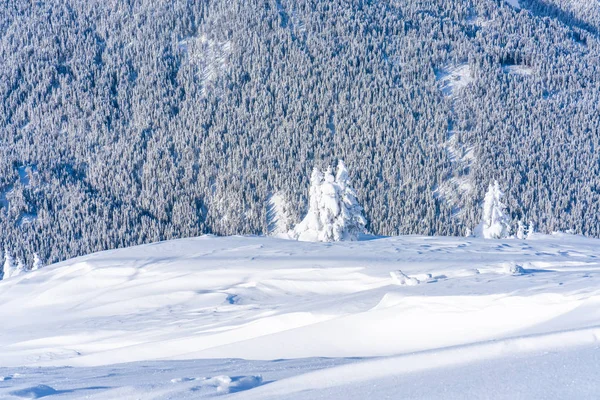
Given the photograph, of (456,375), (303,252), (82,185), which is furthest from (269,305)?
(82,185)

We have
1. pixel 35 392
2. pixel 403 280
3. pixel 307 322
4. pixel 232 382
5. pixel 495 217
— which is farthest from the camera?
pixel 495 217

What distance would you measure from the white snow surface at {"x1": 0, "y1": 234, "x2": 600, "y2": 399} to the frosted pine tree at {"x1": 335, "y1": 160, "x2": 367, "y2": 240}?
12.7 m

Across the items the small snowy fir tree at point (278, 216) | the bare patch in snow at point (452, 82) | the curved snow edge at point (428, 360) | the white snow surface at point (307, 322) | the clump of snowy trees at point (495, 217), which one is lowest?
the small snowy fir tree at point (278, 216)

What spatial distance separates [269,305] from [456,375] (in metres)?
9.59

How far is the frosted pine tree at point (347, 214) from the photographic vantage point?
3797cm

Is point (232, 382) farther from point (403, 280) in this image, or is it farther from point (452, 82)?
point (452, 82)

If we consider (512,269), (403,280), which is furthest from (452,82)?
(512,269)

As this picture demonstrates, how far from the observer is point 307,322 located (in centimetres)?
1257

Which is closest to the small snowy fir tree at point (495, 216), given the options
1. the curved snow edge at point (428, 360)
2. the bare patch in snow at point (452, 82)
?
the curved snow edge at point (428, 360)

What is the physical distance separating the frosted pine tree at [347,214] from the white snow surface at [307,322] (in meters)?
12.7

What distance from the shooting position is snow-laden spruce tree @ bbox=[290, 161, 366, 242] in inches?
1495

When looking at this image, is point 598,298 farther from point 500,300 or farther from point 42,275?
point 42,275

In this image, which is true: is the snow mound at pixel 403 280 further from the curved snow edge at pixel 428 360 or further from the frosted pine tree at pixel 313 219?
the frosted pine tree at pixel 313 219

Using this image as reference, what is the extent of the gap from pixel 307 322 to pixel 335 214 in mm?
25605
